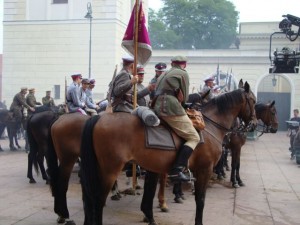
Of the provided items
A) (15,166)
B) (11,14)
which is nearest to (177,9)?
(11,14)

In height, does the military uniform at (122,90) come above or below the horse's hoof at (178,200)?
above

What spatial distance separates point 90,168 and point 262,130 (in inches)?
215

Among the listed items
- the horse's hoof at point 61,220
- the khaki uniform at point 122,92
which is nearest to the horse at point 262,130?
the khaki uniform at point 122,92

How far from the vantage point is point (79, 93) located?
8.90m

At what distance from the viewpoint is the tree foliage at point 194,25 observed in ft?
176

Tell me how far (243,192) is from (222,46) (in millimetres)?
48400

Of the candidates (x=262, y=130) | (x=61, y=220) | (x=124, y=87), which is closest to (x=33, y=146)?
(x=61, y=220)

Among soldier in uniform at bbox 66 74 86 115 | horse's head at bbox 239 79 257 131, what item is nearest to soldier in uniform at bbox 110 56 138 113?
horse's head at bbox 239 79 257 131

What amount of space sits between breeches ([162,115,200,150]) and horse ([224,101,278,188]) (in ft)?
12.6

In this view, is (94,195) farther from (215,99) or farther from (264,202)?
(264,202)

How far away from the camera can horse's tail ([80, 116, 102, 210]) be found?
5.41m

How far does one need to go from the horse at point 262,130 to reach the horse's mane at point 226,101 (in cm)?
233

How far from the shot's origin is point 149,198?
6.61m

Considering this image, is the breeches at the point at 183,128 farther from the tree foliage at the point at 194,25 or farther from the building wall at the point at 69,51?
the tree foliage at the point at 194,25
